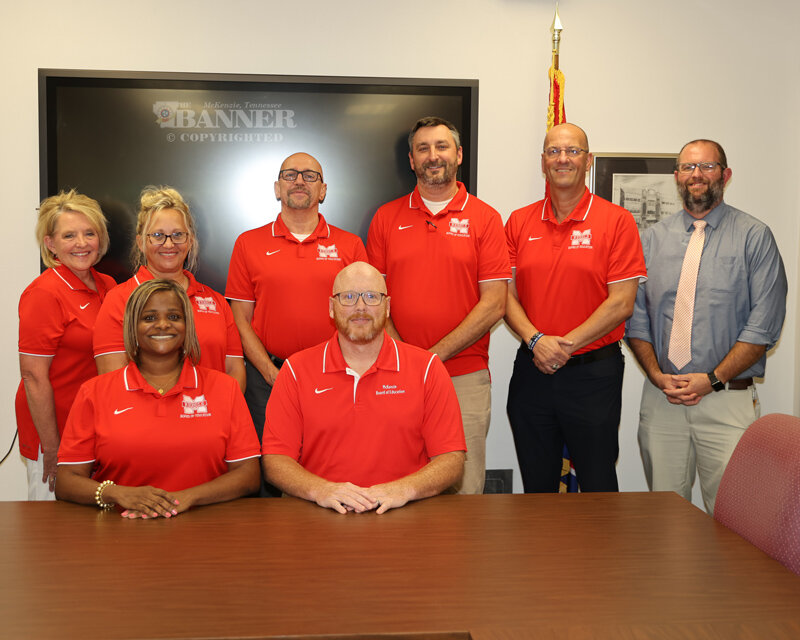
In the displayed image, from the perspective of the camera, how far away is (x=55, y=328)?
2984 millimetres

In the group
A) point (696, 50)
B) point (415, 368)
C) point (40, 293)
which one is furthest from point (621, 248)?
point (40, 293)

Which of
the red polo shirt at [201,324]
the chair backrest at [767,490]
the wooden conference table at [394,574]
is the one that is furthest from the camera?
the red polo shirt at [201,324]

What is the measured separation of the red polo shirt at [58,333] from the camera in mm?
2971

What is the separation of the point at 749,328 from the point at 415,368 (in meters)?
1.65

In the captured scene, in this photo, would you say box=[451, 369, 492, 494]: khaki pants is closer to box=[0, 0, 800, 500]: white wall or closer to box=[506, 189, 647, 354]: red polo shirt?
box=[506, 189, 647, 354]: red polo shirt

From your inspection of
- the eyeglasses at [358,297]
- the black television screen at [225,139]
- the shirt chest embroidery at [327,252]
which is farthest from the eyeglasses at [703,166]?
the eyeglasses at [358,297]

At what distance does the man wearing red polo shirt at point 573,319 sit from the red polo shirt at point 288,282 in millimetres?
834

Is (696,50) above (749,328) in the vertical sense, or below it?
above

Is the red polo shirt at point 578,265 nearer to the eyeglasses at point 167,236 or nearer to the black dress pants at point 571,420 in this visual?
the black dress pants at point 571,420

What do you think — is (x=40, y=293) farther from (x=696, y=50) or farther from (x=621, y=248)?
(x=696, y=50)

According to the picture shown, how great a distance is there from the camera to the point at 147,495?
2.08 m

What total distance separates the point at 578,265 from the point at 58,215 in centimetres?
219

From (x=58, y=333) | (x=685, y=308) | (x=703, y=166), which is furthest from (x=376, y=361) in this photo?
(x=703, y=166)

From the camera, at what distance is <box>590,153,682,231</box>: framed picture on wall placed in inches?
163
